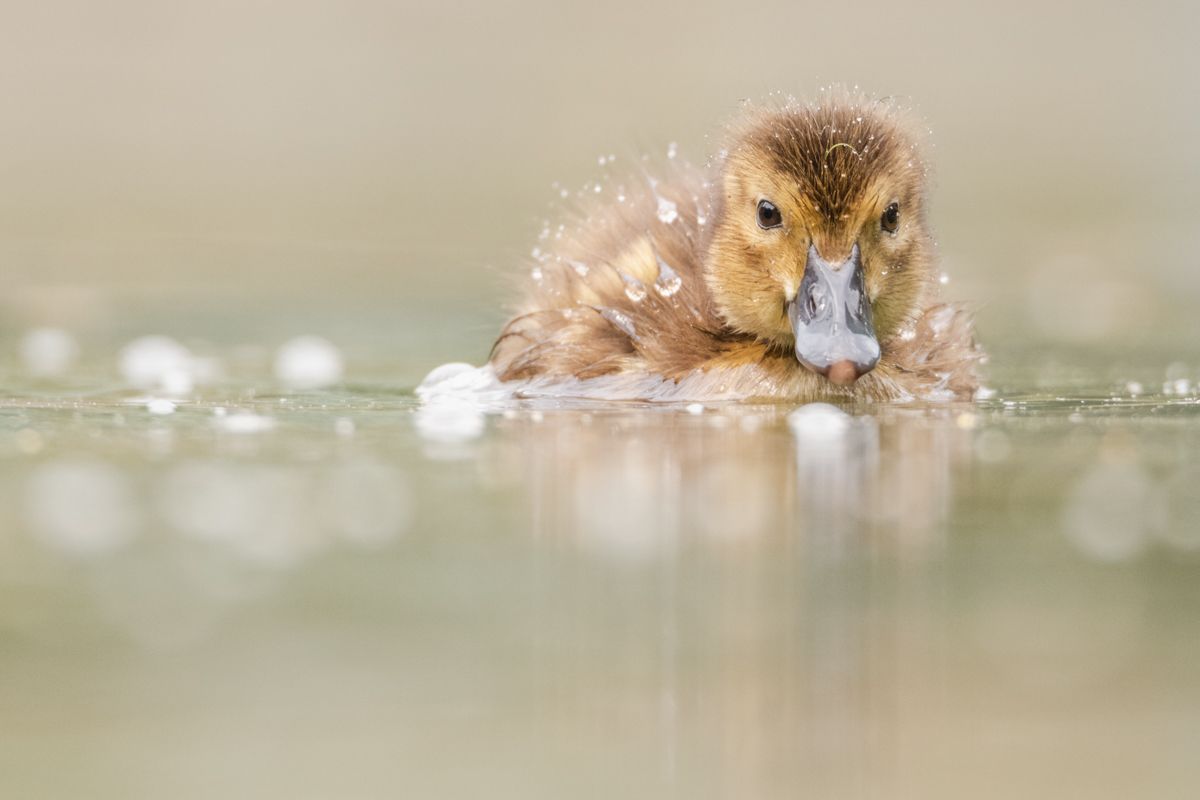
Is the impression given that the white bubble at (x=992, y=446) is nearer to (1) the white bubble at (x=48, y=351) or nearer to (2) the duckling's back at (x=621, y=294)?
(2) the duckling's back at (x=621, y=294)

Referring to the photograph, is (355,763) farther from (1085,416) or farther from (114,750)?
(1085,416)

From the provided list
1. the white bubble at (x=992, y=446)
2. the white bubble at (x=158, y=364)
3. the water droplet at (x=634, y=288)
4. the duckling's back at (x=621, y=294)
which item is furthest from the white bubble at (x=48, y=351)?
the white bubble at (x=992, y=446)

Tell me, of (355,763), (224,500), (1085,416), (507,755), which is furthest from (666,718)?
(1085,416)

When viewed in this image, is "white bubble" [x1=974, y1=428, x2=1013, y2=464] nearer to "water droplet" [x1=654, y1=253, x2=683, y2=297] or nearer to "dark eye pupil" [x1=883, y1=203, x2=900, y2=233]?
"dark eye pupil" [x1=883, y1=203, x2=900, y2=233]

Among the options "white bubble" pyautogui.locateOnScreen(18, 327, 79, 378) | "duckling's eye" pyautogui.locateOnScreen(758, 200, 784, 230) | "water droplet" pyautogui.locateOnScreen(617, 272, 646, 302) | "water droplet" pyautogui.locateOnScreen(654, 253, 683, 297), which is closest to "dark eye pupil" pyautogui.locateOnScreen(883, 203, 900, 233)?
"duckling's eye" pyautogui.locateOnScreen(758, 200, 784, 230)

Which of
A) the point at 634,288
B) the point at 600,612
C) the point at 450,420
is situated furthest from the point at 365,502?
the point at 634,288

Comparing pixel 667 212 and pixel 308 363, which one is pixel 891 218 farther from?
pixel 308 363
